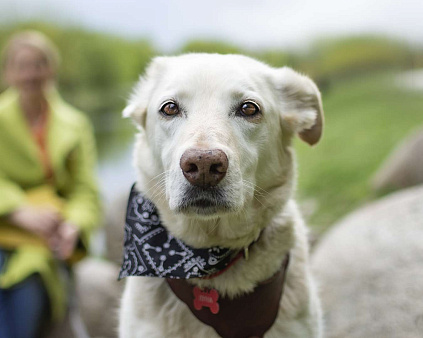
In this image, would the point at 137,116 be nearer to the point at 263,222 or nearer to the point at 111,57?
the point at 263,222

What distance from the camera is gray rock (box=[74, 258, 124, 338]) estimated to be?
13.7 feet

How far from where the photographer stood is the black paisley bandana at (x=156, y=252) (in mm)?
1867

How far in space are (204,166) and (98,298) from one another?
10.6ft

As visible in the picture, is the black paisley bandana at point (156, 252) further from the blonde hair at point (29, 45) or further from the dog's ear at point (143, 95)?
the blonde hair at point (29, 45)

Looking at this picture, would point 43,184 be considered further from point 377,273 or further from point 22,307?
point 377,273

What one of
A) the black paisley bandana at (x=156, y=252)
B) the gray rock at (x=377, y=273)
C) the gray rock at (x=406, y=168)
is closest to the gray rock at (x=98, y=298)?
the gray rock at (x=377, y=273)

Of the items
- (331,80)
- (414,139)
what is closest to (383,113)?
(331,80)

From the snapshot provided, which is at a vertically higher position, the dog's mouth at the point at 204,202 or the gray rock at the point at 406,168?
the dog's mouth at the point at 204,202

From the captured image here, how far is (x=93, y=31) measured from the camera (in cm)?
1080

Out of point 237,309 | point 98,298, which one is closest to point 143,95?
point 237,309

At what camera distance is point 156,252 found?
1.97m

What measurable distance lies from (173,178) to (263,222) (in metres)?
0.51

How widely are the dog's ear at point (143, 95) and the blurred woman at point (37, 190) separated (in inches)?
45.4

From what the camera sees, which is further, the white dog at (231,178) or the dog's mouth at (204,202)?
the white dog at (231,178)
